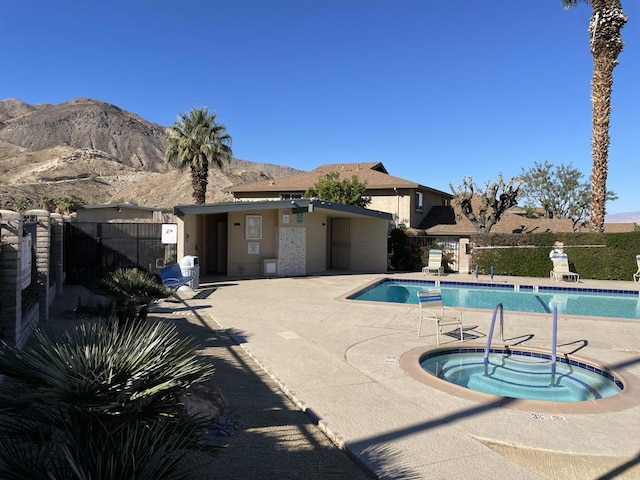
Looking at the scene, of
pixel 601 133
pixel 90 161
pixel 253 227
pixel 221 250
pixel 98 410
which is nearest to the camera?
pixel 98 410

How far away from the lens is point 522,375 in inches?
277

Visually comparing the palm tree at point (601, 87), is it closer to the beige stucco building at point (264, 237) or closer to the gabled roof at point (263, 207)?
the beige stucco building at point (264, 237)

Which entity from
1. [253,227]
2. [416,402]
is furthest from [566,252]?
[416,402]

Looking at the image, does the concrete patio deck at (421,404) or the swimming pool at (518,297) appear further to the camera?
the swimming pool at (518,297)

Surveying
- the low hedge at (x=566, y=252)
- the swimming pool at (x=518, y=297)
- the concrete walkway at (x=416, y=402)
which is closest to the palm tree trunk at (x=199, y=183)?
the swimming pool at (x=518, y=297)

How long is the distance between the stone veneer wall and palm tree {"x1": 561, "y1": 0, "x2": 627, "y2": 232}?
45.9ft

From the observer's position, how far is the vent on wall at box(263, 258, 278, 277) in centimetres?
1873

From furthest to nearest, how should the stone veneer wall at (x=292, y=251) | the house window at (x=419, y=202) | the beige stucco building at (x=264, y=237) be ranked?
the house window at (x=419, y=202) → the stone veneer wall at (x=292, y=251) → the beige stucco building at (x=264, y=237)

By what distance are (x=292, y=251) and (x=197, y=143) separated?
12.8 m

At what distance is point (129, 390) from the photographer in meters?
3.12

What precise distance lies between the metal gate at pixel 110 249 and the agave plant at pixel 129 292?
8003 millimetres

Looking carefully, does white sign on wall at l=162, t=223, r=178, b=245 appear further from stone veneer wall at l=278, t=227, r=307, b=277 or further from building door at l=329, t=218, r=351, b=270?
building door at l=329, t=218, r=351, b=270

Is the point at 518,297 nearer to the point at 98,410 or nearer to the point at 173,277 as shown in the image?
the point at 173,277

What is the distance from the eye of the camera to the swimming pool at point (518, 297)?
1374cm
